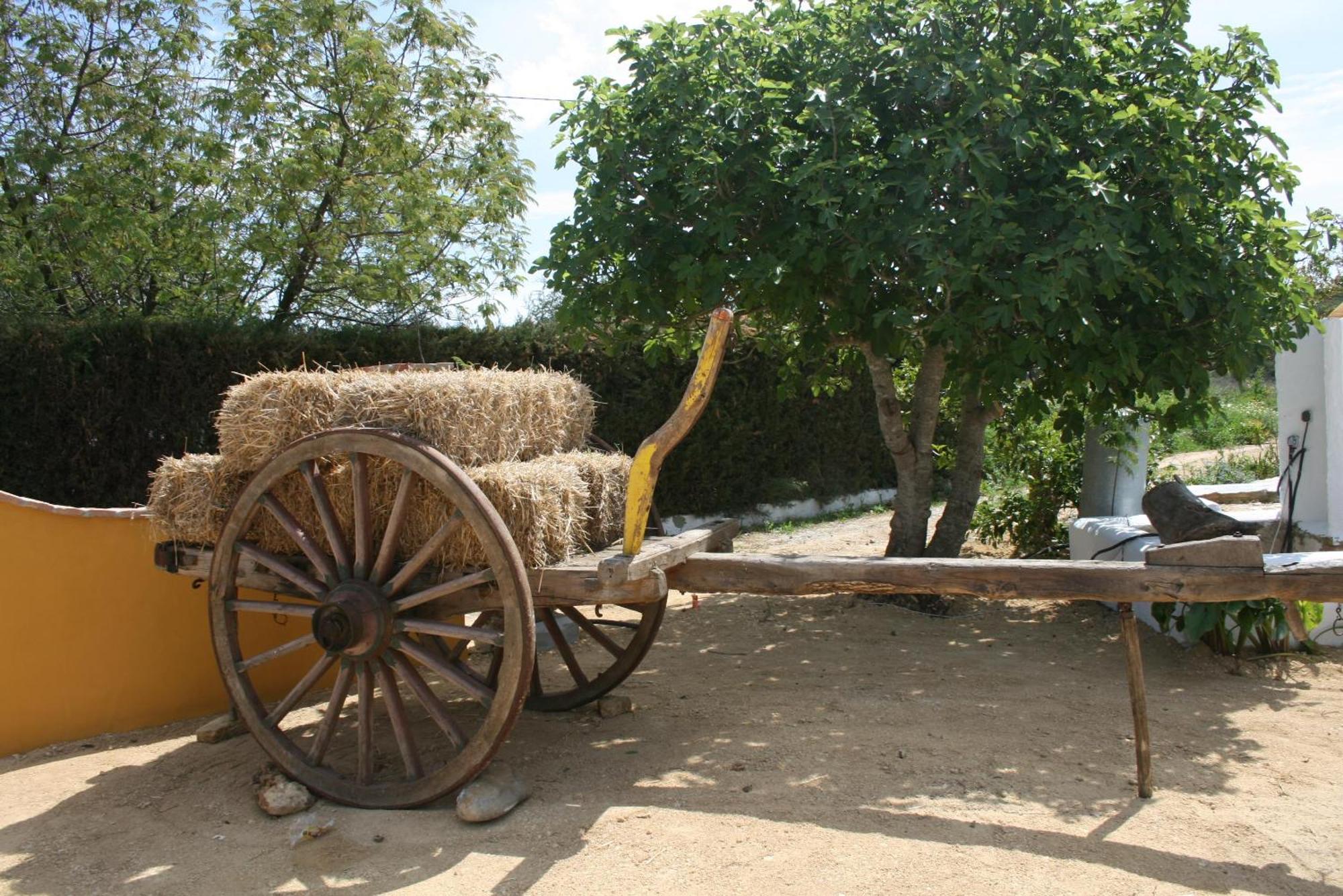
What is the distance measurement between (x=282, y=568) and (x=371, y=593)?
1.55 feet

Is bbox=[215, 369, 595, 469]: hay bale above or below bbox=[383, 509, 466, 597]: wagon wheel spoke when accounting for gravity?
above

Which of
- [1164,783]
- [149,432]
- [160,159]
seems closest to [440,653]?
[1164,783]

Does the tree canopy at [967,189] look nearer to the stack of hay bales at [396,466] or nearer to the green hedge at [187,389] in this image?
the green hedge at [187,389]

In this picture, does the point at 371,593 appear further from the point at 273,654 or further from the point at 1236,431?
the point at 1236,431

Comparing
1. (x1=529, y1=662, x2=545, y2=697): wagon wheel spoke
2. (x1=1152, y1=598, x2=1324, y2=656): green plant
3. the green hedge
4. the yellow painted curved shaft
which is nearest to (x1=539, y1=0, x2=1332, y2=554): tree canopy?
(x1=1152, y1=598, x2=1324, y2=656): green plant

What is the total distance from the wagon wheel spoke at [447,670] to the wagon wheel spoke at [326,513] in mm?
379

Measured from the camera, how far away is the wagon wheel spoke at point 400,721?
155 inches

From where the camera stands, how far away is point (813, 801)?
3.96m

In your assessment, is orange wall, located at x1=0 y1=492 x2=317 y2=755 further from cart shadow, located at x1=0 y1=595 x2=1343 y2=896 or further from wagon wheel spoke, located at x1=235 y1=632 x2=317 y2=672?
wagon wheel spoke, located at x1=235 y1=632 x2=317 y2=672

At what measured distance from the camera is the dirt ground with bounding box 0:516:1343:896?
3.41m

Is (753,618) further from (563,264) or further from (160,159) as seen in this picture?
(160,159)

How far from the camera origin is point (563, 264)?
6.17 meters

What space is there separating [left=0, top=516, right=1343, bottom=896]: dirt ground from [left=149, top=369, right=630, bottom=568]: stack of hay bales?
1.02 m

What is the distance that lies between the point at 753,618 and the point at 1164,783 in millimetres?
3605
